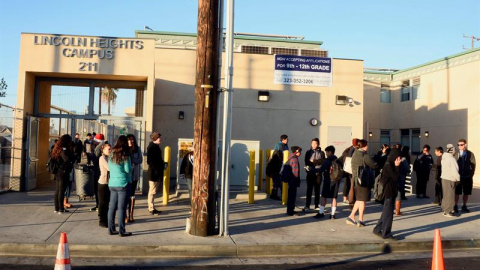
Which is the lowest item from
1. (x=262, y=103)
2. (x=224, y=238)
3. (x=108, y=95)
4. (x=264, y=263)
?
(x=264, y=263)

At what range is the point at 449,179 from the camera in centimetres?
1113

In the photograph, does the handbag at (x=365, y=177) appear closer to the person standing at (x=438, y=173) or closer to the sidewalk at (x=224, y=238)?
the sidewalk at (x=224, y=238)

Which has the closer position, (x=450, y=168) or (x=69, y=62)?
(x=450, y=168)

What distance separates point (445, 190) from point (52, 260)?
8891 mm

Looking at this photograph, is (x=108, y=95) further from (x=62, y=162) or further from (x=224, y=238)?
(x=224, y=238)

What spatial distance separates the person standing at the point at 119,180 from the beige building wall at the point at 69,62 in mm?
5500

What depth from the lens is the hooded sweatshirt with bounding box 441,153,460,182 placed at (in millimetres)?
11078

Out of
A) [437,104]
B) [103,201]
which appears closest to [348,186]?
[103,201]

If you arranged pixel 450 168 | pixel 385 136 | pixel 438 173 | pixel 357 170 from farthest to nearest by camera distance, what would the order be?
pixel 385 136 → pixel 438 173 → pixel 450 168 → pixel 357 170

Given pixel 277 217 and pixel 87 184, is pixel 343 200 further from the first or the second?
pixel 87 184

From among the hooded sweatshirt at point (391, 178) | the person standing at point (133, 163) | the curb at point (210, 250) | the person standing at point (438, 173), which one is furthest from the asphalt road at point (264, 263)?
the person standing at point (438, 173)

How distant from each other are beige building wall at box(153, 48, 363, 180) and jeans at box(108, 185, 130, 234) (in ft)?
28.6

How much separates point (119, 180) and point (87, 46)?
6516 millimetres

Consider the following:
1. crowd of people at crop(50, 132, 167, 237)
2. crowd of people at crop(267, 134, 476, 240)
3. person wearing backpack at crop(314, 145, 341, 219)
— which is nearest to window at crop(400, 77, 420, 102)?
crowd of people at crop(267, 134, 476, 240)
